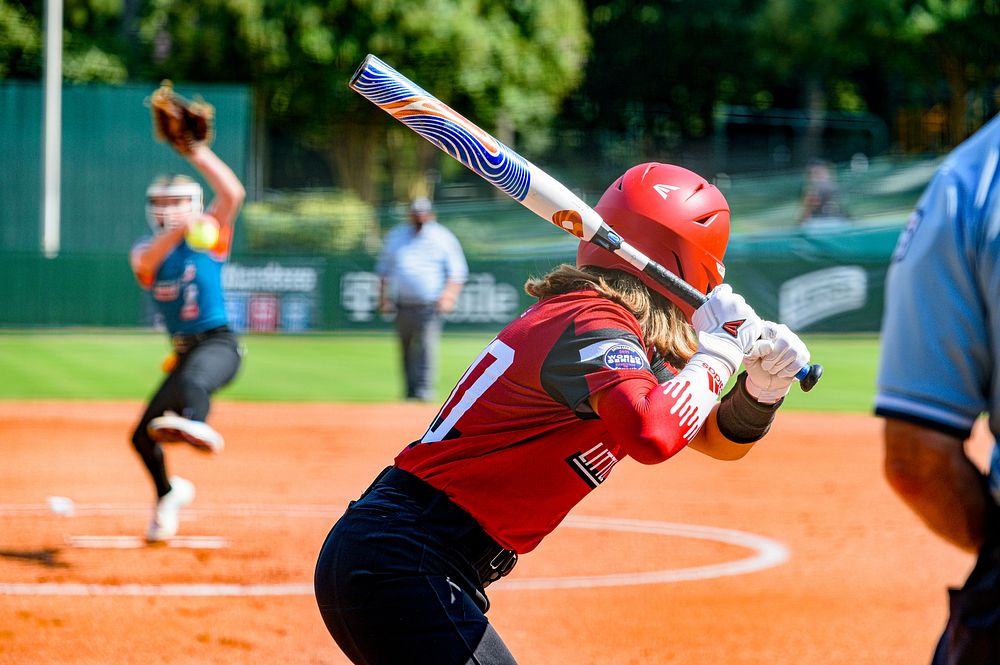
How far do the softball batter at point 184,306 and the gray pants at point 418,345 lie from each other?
6.50 metres

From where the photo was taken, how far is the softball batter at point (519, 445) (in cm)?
289

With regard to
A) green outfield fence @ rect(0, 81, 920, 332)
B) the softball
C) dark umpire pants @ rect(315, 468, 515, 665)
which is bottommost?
green outfield fence @ rect(0, 81, 920, 332)

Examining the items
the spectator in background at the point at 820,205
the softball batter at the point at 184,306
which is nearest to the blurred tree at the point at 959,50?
the spectator in background at the point at 820,205

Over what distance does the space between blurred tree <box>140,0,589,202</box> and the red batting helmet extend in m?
28.3

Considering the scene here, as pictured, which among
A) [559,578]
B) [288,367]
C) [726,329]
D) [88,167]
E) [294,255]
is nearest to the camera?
[726,329]

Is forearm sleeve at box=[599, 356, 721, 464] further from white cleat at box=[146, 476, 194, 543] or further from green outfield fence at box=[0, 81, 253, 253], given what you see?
green outfield fence at box=[0, 81, 253, 253]

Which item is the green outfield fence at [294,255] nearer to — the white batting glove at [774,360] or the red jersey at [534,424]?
the white batting glove at [774,360]

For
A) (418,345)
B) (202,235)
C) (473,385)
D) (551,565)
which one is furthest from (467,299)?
(473,385)

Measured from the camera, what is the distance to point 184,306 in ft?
25.3

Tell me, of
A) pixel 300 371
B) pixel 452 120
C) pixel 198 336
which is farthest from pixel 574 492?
pixel 300 371

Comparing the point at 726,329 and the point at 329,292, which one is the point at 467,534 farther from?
the point at 329,292

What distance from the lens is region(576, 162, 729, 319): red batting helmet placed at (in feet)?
11.1

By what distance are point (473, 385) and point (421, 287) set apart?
11.4 meters

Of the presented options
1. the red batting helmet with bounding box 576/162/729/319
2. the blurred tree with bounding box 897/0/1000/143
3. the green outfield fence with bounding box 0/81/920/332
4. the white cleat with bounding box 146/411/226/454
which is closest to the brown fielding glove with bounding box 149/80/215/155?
the white cleat with bounding box 146/411/226/454
